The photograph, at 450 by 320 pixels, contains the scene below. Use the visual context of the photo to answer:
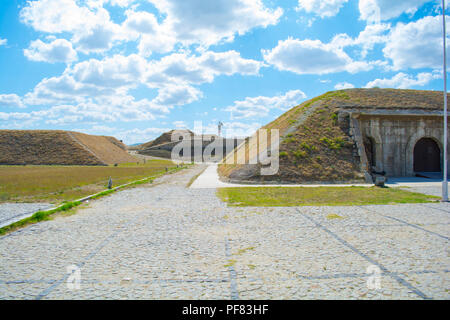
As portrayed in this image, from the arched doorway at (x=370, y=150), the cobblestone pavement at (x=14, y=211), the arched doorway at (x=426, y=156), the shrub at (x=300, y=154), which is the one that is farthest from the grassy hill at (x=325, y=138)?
the cobblestone pavement at (x=14, y=211)

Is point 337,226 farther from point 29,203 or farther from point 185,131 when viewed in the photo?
point 185,131

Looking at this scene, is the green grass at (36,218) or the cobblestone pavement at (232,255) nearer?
the cobblestone pavement at (232,255)

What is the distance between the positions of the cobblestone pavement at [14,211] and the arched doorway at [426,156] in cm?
2617

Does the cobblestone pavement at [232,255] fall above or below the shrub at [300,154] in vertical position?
below

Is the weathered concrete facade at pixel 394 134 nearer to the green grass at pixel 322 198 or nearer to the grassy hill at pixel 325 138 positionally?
the grassy hill at pixel 325 138

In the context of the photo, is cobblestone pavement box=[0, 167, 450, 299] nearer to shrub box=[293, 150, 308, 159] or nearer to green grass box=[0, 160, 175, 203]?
green grass box=[0, 160, 175, 203]

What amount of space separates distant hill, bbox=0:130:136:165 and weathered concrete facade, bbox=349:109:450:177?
47.0 metres

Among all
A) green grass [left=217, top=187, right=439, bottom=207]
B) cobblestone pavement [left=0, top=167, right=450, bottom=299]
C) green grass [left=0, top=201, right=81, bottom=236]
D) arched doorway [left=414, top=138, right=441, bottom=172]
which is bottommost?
cobblestone pavement [left=0, top=167, right=450, bottom=299]

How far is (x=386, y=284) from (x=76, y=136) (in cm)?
7469

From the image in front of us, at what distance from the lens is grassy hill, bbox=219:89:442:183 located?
1953cm

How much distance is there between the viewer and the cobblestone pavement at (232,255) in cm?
432

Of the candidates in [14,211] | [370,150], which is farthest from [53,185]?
Answer: [370,150]

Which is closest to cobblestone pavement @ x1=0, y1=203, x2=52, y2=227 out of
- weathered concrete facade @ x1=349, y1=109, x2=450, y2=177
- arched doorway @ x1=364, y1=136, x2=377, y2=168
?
weathered concrete facade @ x1=349, y1=109, x2=450, y2=177

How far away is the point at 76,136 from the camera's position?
2724 inches
